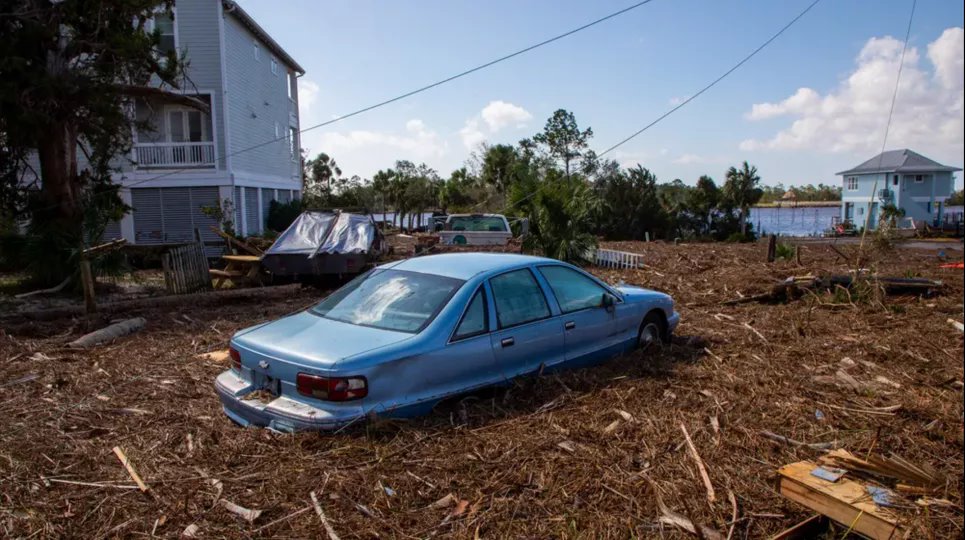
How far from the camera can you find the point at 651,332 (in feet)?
23.8

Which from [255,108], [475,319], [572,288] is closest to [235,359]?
[475,319]

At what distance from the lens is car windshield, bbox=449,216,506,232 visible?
17.8m

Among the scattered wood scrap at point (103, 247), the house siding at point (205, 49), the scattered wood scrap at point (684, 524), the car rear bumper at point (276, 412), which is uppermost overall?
the house siding at point (205, 49)

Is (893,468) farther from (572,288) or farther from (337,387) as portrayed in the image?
(337,387)

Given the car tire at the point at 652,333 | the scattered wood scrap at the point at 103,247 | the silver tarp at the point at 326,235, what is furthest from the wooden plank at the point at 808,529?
the scattered wood scrap at the point at 103,247

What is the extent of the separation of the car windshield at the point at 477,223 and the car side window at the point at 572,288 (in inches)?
446

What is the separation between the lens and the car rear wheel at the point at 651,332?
22.9 feet

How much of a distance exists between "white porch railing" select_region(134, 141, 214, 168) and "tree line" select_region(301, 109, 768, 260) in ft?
26.0

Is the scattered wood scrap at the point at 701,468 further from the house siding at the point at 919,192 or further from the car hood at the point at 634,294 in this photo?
the house siding at the point at 919,192

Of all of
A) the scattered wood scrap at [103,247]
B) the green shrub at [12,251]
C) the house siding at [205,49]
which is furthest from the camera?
the house siding at [205,49]

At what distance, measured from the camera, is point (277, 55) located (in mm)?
29562

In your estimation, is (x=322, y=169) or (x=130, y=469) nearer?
(x=130, y=469)

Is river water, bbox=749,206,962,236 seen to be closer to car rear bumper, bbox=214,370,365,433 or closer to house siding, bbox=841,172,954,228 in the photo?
house siding, bbox=841,172,954,228

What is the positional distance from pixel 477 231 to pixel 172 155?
12058 mm
